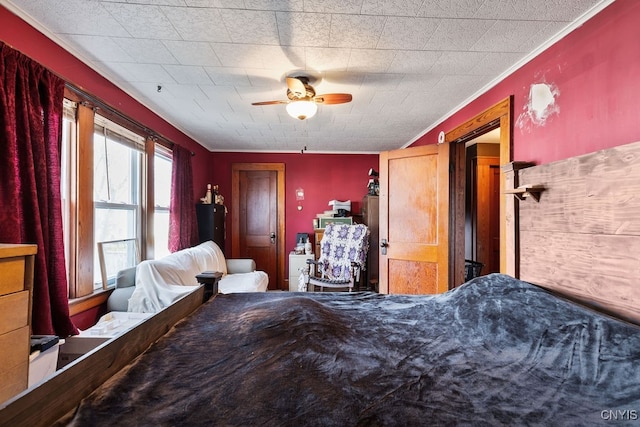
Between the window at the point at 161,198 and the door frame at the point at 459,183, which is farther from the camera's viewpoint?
the window at the point at 161,198

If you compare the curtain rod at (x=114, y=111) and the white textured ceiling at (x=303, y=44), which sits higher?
the white textured ceiling at (x=303, y=44)

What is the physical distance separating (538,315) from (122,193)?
3334 millimetres

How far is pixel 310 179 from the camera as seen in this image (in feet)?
16.7

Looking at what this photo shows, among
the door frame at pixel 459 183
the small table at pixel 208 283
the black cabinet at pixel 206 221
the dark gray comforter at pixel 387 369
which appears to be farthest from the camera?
the black cabinet at pixel 206 221

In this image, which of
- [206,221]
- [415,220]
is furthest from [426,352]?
[206,221]

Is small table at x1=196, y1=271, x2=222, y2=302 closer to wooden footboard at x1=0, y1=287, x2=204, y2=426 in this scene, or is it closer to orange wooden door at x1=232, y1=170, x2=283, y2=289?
wooden footboard at x1=0, y1=287, x2=204, y2=426

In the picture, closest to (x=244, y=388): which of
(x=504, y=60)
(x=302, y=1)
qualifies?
(x=302, y=1)

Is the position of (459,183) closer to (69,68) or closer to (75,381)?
(75,381)

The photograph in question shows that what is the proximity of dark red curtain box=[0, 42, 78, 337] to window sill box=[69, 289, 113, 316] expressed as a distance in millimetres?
271

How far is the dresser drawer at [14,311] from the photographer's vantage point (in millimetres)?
1097

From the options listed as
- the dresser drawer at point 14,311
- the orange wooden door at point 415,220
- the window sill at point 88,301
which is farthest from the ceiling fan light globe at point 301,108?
the window sill at point 88,301

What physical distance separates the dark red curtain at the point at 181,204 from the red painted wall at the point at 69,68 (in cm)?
37

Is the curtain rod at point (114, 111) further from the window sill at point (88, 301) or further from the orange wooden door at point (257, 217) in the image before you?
the orange wooden door at point (257, 217)

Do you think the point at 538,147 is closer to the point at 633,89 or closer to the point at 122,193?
the point at 633,89
